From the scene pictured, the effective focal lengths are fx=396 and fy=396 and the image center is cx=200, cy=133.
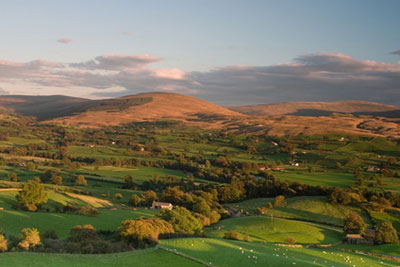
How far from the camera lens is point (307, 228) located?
65.4m

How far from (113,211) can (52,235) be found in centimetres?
2778

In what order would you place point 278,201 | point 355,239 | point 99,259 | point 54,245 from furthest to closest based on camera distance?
1. point 278,201
2. point 355,239
3. point 54,245
4. point 99,259

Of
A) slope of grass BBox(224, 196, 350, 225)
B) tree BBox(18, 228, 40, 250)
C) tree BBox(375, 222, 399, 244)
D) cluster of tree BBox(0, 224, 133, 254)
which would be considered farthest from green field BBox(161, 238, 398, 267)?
slope of grass BBox(224, 196, 350, 225)

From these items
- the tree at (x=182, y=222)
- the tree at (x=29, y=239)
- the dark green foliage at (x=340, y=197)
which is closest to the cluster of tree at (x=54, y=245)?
the tree at (x=29, y=239)

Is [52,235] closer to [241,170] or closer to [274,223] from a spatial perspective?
[274,223]

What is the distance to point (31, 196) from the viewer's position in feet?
216

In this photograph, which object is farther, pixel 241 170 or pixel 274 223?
pixel 241 170

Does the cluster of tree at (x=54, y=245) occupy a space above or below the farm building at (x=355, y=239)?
above

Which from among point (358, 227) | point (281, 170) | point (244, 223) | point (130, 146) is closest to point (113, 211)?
point (244, 223)

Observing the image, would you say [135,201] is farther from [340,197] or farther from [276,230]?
[340,197]

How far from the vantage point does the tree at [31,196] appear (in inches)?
2559

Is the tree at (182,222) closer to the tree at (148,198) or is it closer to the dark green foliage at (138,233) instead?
the dark green foliage at (138,233)

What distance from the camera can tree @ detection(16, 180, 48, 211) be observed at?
65.0 meters

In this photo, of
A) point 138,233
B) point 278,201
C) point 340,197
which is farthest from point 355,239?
point 138,233
